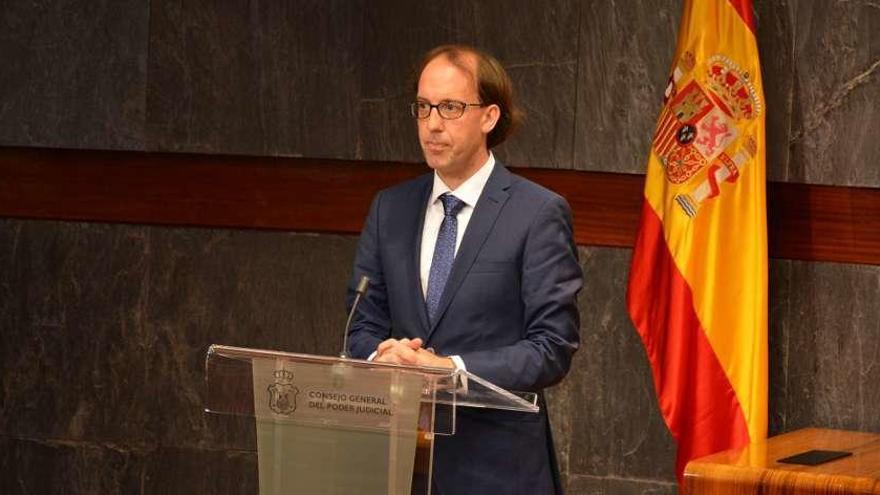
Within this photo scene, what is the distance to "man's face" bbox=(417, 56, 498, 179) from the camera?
327cm

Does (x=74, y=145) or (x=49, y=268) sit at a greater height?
(x=74, y=145)

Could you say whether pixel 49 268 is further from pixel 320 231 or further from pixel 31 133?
pixel 320 231

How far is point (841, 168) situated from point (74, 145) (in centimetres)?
305

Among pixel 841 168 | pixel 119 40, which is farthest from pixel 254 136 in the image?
pixel 841 168

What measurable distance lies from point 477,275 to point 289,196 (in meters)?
2.45

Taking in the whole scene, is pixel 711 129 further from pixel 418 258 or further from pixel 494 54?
pixel 418 258

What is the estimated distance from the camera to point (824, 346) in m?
5.10

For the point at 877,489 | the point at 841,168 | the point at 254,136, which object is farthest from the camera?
the point at 254,136

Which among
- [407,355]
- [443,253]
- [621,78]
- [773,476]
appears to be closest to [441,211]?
[443,253]

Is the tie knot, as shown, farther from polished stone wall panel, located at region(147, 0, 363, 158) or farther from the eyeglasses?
polished stone wall panel, located at region(147, 0, 363, 158)

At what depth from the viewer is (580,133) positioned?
5262 mm

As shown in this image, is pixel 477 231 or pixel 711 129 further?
pixel 711 129

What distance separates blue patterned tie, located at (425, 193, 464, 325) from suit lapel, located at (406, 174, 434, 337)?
0.02 metres

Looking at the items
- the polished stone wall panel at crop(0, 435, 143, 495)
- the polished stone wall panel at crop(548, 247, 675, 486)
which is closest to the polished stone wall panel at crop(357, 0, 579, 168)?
the polished stone wall panel at crop(548, 247, 675, 486)
